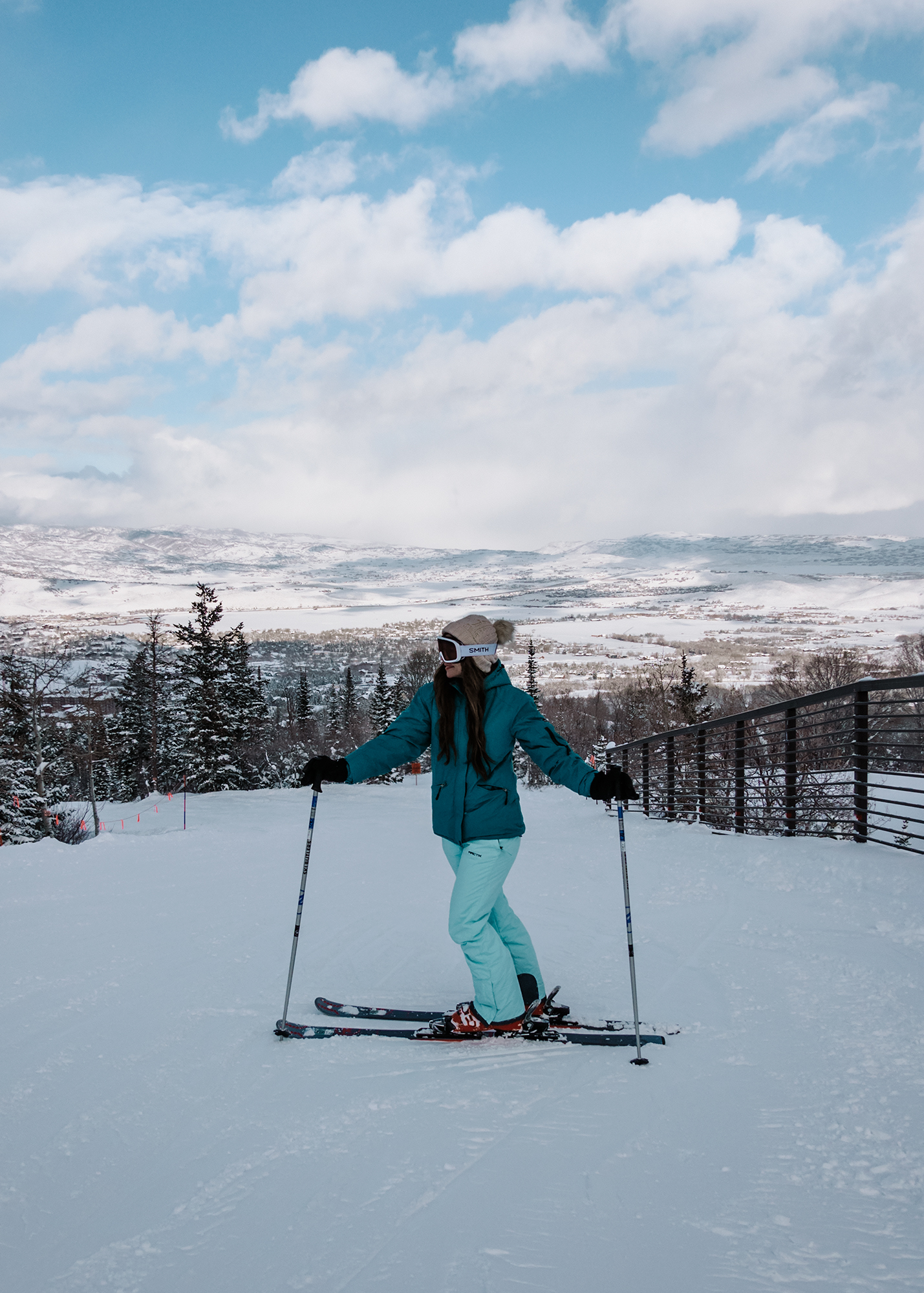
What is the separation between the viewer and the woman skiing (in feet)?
10.1

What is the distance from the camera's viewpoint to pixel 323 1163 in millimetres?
2291

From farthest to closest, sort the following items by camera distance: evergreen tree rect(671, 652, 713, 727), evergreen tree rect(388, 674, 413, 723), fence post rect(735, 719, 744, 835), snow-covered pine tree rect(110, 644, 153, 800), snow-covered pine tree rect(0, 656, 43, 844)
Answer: evergreen tree rect(388, 674, 413, 723) < snow-covered pine tree rect(110, 644, 153, 800) < evergreen tree rect(671, 652, 713, 727) < snow-covered pine tree rect(0, 656, 43, 844) < fence post rect(735, 719, 744, 835)

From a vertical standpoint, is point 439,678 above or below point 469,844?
above

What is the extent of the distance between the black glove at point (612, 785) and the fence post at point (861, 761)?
4.03 m

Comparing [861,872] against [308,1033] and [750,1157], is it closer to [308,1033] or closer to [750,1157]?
[750,1157]

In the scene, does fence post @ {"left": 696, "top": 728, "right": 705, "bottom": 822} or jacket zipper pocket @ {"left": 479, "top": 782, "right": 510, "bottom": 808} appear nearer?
jacket zipper pocket @ {"left": 479, "top": 782, "right": 510, "bottom": 808}

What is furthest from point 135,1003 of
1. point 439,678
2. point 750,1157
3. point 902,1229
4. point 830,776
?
point 830,776

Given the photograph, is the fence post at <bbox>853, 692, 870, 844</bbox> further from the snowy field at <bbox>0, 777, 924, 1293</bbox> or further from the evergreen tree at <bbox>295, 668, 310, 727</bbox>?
the evergreen tree at <bbox>295, 668, 310, 727</bbox>

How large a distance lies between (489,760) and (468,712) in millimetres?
219

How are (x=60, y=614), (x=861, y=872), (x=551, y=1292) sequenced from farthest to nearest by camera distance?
(x=60, y=614)
(x=861, y=872)
(x=551, y=1292)

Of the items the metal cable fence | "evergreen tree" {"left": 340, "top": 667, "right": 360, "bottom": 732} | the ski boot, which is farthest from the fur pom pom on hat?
"evergreen tree" {"left": 340, "top": 667, "right": 360, "bottom": 732}

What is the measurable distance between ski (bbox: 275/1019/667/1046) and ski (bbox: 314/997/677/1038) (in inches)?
1.5

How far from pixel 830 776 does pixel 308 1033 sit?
16.9 m

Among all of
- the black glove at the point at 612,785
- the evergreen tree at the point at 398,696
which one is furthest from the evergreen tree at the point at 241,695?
the black glove at the point at 612,785
